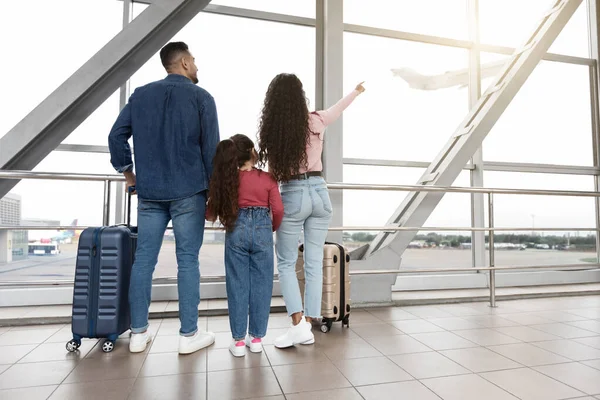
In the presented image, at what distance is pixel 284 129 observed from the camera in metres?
Answer: 1.79

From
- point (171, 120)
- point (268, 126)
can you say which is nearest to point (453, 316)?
point (268, 126)

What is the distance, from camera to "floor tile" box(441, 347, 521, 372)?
1550 millimetres

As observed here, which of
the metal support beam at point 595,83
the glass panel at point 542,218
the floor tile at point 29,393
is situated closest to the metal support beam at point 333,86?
the glass panel at point 542,218

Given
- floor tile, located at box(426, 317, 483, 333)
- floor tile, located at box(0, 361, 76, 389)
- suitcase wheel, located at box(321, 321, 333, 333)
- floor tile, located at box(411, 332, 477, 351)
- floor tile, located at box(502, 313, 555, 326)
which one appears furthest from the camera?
floor tile, located at box(502, 313, 555, 326)

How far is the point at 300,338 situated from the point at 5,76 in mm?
2969

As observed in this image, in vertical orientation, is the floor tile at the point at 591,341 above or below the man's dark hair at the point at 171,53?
below

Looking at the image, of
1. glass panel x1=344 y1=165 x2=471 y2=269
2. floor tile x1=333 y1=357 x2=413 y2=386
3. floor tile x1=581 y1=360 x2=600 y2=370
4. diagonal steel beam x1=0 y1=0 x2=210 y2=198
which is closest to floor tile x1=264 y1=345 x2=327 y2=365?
floor tile x1=333 y1=357 x2=413 y2=386

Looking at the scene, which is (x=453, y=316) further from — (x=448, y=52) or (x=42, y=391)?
(x=448, y=52)

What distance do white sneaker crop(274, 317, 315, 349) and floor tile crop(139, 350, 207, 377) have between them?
0.35m

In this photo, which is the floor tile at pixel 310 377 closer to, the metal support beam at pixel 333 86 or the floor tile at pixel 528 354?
the floor tile at pixel 528 354

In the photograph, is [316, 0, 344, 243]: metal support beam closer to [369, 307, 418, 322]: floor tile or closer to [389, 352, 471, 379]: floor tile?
[369, 307, 418, 322]: floor tile

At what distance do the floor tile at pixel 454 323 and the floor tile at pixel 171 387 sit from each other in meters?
1.46

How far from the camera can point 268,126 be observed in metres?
1.83

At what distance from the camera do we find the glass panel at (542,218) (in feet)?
12.6
